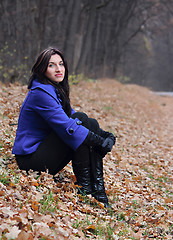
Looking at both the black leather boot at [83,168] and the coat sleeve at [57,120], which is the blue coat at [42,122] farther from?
the black leather boot at [83,168]

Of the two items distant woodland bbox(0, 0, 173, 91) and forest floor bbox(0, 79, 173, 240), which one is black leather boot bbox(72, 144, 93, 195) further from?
distant woodland bbox(0, 0, 173, 91)

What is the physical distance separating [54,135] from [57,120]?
21 centimetres

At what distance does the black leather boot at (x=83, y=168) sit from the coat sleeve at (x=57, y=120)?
0.54 feet

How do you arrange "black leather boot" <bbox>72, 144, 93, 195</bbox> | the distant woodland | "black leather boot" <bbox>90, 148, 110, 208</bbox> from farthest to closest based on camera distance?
the distant woodland
"black leather boot" <bbox>90, 148, 110, 208</bbox>
"black leather boot" <bbox>72, 144, 93, 195</bbox>

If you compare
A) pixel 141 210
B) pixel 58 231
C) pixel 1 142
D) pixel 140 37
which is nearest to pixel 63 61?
pixel 1 142

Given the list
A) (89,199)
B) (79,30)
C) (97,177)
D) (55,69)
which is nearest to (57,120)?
(55,69)

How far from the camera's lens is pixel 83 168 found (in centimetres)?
322

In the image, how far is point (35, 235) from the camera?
7.08 feet

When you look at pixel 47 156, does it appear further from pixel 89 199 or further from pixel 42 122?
pixel 89 199

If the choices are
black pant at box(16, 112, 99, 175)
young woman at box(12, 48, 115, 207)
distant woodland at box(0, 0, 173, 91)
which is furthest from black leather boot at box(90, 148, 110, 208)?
distant woodland at box(0, 0, 173, 91)

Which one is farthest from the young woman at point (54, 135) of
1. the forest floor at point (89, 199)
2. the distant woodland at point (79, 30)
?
the distant woodland at point (79, 30)

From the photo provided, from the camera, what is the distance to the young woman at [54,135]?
3.00 meters

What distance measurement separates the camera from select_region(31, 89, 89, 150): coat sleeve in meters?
2.98

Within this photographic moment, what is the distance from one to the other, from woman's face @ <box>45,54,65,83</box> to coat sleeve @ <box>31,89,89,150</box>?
12.0 inches
